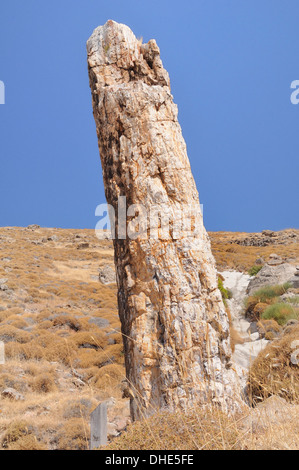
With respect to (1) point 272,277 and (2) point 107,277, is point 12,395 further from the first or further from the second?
(2) point 107,277

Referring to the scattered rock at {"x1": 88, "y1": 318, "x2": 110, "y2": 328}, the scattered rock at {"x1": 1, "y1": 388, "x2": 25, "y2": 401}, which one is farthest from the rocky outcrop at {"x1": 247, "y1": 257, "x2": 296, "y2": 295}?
the scattered rock at {"x1": 1, "y1": 388, "x2": 25, "y2": 401}

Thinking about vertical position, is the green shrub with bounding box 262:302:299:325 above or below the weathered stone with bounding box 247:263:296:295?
below

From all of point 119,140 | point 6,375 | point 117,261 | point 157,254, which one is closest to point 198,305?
point 157,254

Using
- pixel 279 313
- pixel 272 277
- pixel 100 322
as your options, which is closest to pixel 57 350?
pixel 100 322

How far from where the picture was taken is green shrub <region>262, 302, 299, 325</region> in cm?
1156

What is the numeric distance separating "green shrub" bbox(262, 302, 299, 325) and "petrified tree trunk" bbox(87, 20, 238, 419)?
786cm

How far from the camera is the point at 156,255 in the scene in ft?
14.4

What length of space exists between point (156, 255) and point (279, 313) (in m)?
8.76

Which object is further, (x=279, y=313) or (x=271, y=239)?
(x=271, y=239)

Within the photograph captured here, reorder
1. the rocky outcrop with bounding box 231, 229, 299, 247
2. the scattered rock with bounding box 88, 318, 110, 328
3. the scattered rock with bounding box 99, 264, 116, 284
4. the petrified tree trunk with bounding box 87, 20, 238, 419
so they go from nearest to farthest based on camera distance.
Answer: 1. the petrified tree trunk with bounding box 87, 20, 238, 419
2. the scattered rock with bounding box 88, 318, 110, 328
3. the scattered rock with bounding box 99, 264, 116, 284
4. the rocky outcrop with bounding box 231, 229, 299, 247

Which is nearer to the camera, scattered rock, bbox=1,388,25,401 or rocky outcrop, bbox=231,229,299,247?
scattered rock, bbox=1,388,25,401

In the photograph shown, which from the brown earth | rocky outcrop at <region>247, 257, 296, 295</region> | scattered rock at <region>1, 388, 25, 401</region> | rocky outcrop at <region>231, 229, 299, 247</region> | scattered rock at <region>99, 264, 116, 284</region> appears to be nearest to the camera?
the brown earth

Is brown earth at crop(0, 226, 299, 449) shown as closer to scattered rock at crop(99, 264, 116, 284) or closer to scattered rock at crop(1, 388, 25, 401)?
scattered rock at crop(1, 388, 25, 401)

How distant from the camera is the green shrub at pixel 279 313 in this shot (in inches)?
455
